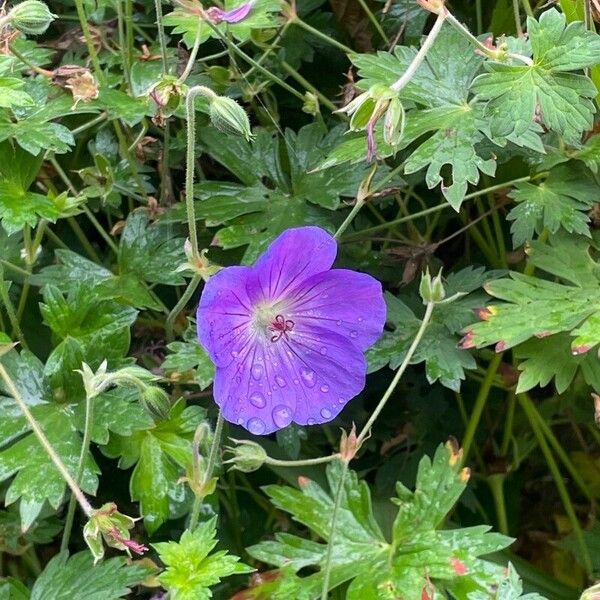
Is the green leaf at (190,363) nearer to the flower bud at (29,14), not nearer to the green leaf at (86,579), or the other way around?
the green leaf at (86,579)

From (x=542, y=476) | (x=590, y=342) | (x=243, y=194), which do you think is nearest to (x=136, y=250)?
(x=243, y=194)

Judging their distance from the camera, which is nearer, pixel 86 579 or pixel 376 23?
pixel 86 579

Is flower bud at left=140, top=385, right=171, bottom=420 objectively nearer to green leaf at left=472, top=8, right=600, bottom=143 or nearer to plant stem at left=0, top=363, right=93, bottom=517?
plant stem at left=0, top=363, right=93, bottom=517

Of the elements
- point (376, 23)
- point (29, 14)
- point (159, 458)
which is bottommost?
point (159, 458)

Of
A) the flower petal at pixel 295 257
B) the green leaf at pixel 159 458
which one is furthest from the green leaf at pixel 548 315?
the green leaf at pixel 159 458

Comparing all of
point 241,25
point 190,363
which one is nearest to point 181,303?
point 190,363

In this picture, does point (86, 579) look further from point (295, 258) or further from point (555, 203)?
point (555, 203)
